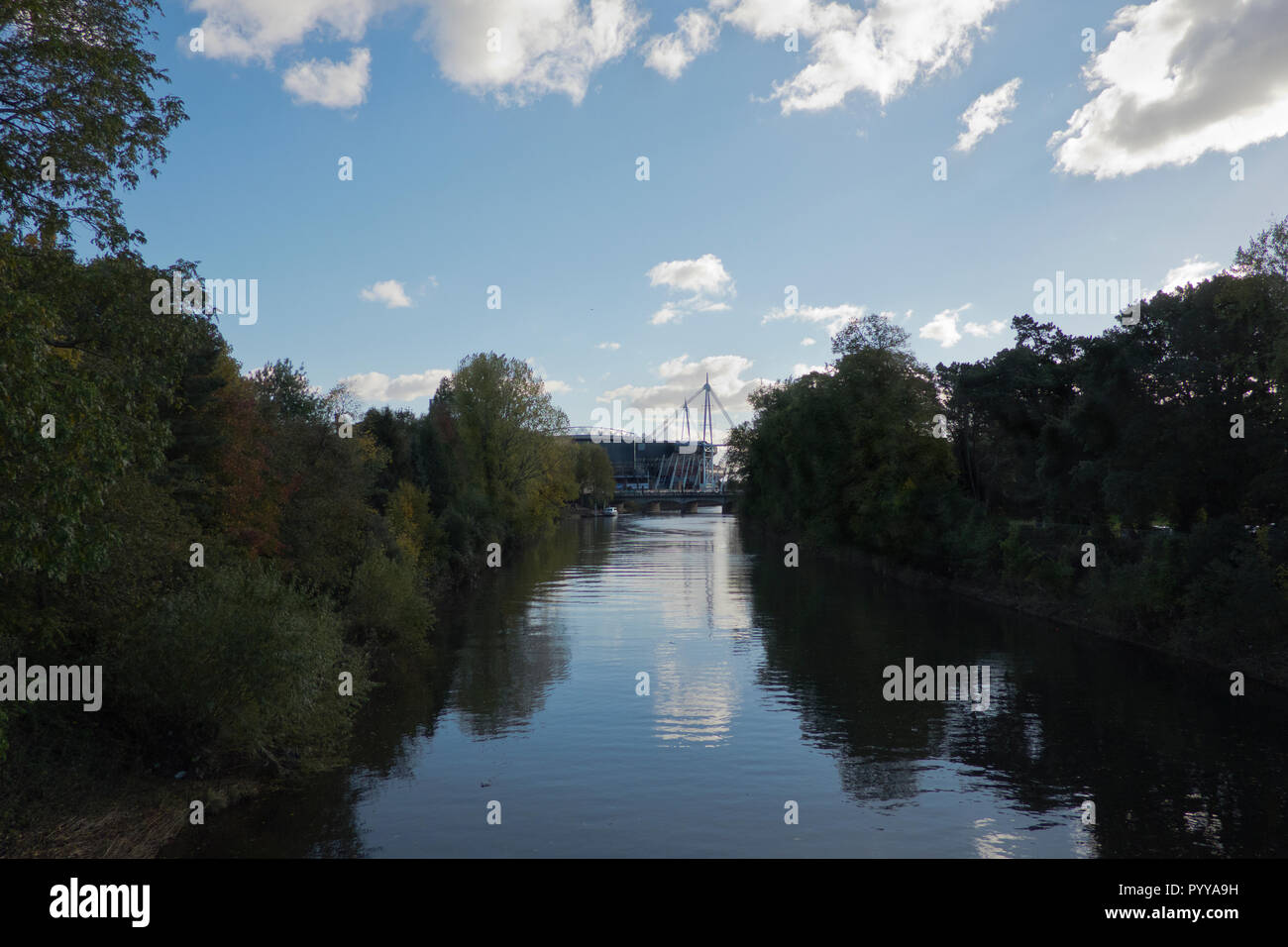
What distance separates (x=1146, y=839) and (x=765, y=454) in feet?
277

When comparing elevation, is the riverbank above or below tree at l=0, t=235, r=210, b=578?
below

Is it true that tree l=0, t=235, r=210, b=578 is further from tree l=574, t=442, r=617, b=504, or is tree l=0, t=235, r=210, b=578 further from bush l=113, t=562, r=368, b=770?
tree l=574, t=442, r=617, b=504

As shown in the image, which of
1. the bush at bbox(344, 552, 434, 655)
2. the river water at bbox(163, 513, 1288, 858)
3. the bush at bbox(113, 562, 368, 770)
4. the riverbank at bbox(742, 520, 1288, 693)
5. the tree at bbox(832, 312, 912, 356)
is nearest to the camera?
the river water at bbox(163, 513, 1288, 858)

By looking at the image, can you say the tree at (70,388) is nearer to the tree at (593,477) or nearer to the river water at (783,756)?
the river water at (783,756)

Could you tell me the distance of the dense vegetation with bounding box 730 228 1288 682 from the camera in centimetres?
2844

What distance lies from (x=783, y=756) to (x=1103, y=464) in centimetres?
2254

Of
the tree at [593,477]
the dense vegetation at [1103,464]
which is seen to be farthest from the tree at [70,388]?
the tree at [593,477]

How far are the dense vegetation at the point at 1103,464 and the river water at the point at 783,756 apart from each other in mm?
2712

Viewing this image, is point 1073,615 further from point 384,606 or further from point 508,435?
point 508,435

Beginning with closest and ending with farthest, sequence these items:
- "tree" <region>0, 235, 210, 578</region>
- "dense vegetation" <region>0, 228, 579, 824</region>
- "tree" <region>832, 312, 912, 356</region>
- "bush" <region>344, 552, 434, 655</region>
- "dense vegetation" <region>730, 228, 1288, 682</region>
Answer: "tree" <region>0, 235, 210, 578</region> → "dense vegetation" <region>0, 228, 579, 824</region> → "dense vegetation" <region>730, 228, 1288, 682</region> → "bush" <region>344, 552, 434, 655</region> → "tree" <region>832, 312, 912, 356</region>

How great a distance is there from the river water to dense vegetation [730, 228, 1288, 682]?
2712 mm

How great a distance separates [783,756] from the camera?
2148 centimetres

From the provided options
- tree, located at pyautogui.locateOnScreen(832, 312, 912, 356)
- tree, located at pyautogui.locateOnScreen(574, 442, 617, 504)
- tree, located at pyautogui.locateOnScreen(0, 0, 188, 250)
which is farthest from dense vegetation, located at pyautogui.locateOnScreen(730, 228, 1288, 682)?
tree, located at pyautogui.locateOnScreen(574, 442, 617, 504)
